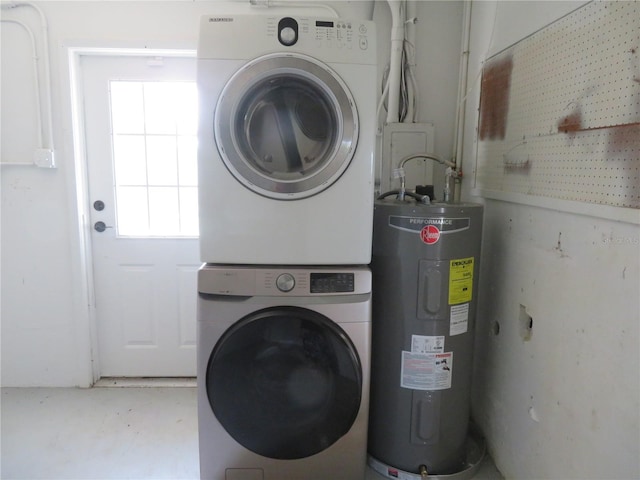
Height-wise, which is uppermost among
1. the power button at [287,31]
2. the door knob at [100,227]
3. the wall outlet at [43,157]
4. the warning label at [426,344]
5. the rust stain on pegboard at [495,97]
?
the power button at [287,31]

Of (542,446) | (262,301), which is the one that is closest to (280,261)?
(262,301)

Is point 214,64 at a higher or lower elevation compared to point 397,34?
lower

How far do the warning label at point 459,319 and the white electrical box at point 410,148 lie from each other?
828mm

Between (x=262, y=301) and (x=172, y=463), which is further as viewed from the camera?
(x=172, y=463)

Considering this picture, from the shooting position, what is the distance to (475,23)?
1.99 meters

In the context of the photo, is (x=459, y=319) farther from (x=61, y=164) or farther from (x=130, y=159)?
(x=61, y=164)

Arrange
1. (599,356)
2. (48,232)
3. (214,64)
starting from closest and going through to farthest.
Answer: (599,356) → (214,64) → (48,232)

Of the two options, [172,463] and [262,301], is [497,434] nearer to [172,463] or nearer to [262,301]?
[262,301]

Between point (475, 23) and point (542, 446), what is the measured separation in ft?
6.29

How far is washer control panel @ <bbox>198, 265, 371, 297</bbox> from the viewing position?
1.39m

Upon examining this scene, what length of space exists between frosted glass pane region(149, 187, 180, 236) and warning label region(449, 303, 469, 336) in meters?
1.62

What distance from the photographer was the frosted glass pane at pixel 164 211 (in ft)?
7.53

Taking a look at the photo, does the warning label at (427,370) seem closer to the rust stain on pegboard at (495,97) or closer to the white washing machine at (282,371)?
the white washing machine at (282,371)

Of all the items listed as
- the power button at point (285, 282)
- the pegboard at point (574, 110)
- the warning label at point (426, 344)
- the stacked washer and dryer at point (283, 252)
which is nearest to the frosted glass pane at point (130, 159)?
the stacked washer and dryer at point (283, 252)
